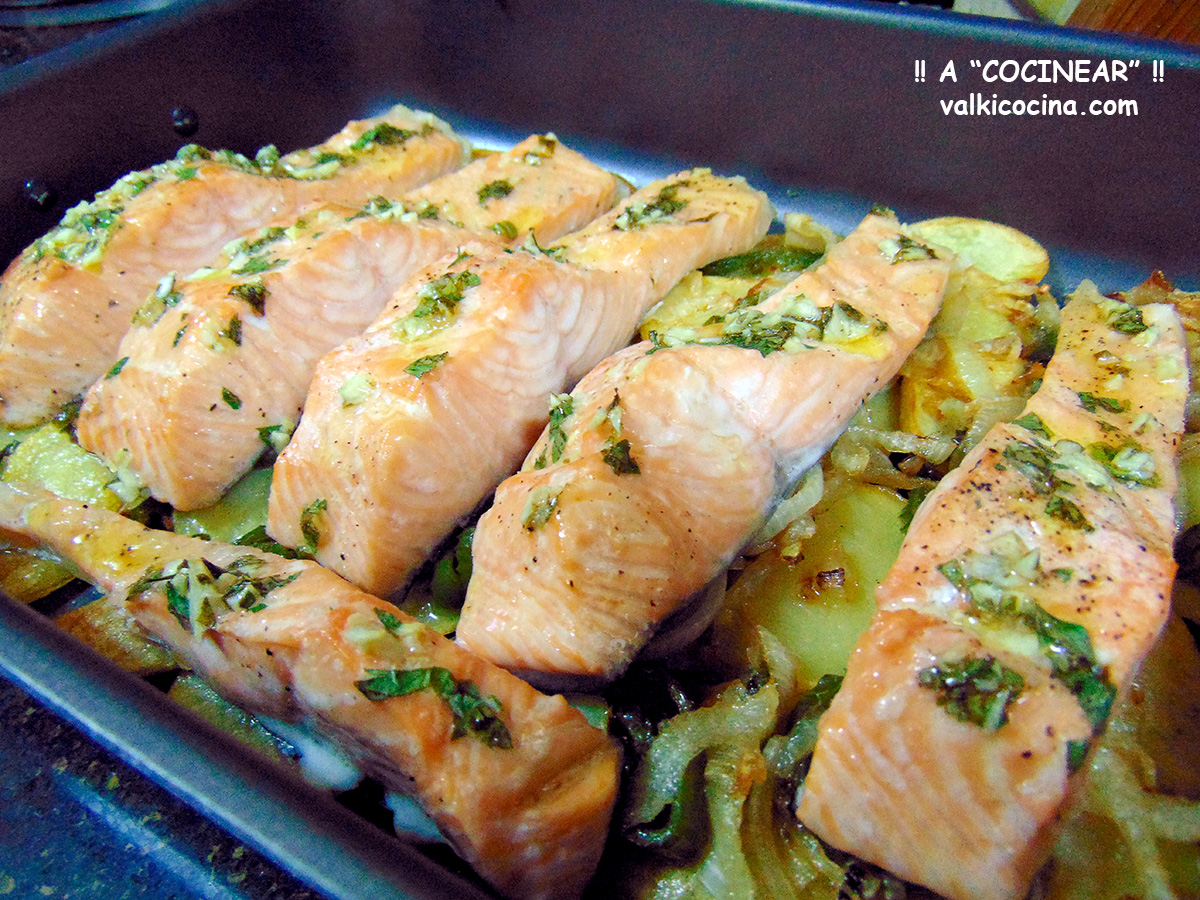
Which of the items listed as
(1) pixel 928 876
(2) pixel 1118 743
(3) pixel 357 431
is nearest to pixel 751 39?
(3) pixel 357 431

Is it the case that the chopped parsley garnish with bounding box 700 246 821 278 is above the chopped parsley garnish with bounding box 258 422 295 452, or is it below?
above

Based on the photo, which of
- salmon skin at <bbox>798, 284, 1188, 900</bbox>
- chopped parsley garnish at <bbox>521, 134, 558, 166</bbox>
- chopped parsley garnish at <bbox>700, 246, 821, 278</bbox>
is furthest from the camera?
chopped parsley garnish at <bbox>521, 134, 558, 166</bbox>

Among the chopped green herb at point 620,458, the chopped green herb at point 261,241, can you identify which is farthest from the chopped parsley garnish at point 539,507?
the chopped green herb at point 261,241

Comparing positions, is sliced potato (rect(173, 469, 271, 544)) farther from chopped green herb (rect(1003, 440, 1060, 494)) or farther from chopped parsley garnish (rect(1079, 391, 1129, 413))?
chopped parsley garnish (rect(1079, 391, 1129, 413))

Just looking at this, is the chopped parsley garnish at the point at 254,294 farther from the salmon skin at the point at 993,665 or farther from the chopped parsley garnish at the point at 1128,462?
the chopped parsley garnish at the point at 1128,462

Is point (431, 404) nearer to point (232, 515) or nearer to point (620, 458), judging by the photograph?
point (620, 458)

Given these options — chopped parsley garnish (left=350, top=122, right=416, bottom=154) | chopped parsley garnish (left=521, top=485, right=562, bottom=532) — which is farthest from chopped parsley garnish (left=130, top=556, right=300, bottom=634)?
chopped parsley garnish (left=350, top=122, right=416, bottom=154)
